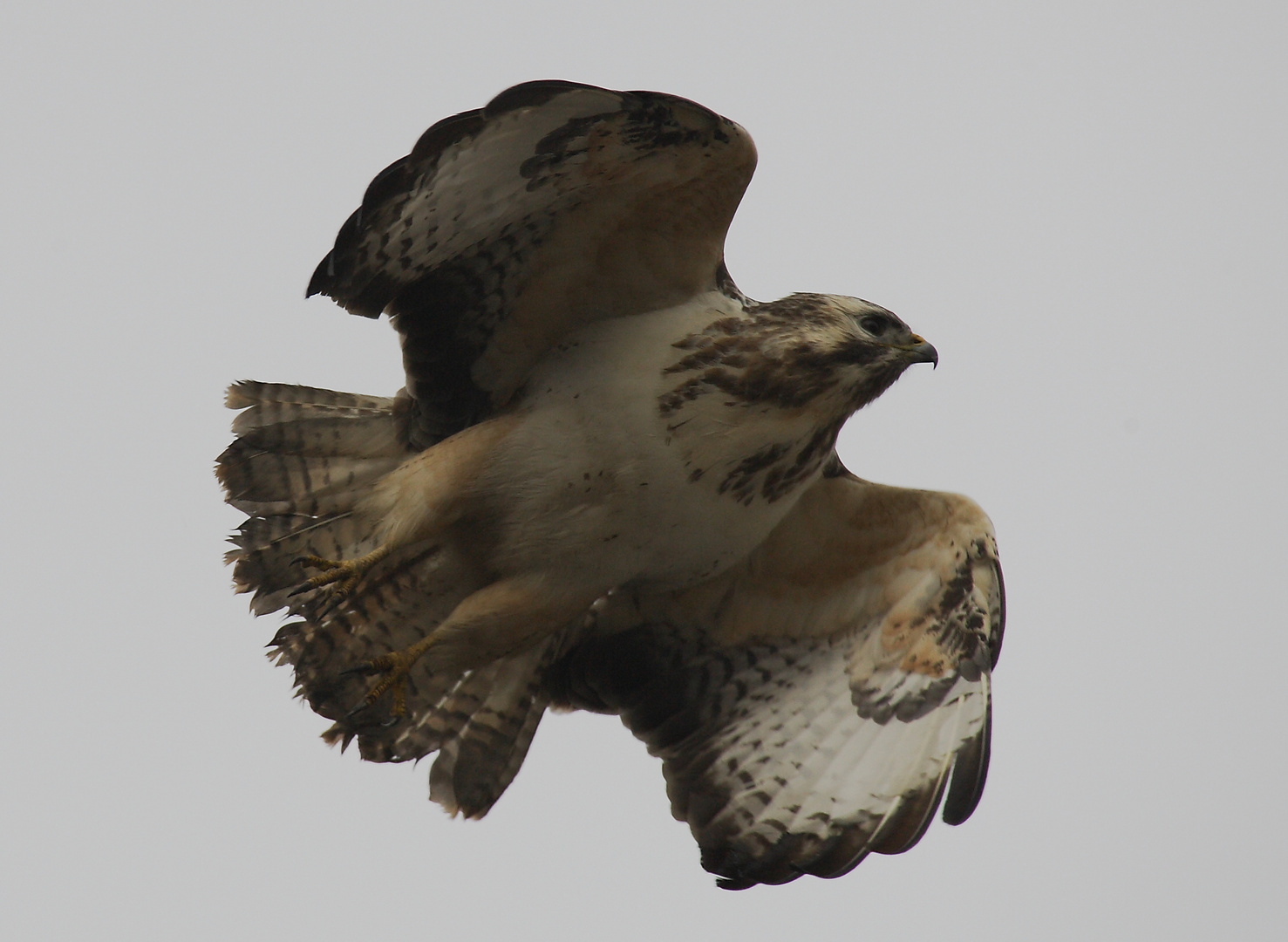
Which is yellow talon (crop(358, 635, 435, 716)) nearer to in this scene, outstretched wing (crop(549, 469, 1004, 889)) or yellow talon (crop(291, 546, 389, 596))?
yellow talon (crop(291, 546, 389, 596))

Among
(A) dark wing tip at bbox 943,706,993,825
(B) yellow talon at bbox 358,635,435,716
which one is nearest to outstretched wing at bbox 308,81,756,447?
(B) yellow talon at bbox 358,635,435,716

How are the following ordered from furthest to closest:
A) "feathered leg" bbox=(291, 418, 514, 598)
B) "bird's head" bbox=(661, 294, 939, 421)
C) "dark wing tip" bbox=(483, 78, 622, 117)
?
"feathered leg" bbox=(291, 418, 514, 598) → "bird's head" bbox=(661, 294, 939, 421) → "dark wing tip" bbox=(483, 78, 622, 117)

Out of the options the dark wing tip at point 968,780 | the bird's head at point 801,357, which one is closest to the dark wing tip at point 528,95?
the bird's head at point 801,357

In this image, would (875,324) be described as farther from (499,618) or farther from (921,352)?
(499,618)

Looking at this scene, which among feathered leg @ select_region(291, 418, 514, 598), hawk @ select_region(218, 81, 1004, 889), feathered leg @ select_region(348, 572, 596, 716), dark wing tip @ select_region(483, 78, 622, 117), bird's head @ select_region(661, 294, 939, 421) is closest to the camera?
dark wing tip @ select_region(483, 78, 622, 117)

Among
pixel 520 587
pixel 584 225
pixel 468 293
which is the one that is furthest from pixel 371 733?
pixel 584 225

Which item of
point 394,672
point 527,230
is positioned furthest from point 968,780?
point 527,230

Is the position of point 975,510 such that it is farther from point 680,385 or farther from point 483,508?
point 483,508
